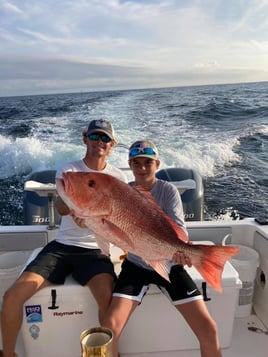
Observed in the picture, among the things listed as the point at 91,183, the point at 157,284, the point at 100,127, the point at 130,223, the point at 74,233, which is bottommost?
the point at 157,284

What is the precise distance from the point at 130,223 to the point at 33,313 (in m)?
1.15

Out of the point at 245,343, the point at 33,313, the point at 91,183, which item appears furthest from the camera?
the point at 245,343

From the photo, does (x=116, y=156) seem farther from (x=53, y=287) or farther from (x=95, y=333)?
(x=95, y=333)

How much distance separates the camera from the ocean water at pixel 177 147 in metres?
8.52

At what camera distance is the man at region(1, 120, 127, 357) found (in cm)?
228

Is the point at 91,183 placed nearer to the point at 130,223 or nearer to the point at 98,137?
the point at 130,223

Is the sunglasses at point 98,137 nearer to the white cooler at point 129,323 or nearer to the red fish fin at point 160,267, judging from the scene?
the white cooler at point 129,323

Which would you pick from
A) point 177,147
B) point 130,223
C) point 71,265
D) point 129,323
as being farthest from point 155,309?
point 177,147

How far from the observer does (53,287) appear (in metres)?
2.41

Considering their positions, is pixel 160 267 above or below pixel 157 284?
above

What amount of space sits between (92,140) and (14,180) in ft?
23.7

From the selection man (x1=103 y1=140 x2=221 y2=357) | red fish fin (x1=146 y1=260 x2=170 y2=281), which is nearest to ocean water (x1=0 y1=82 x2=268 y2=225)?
man (x1=103 y1=140 x2=221 y2=357)

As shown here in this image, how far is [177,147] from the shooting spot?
11.9 m

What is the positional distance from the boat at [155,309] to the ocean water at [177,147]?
4038mm
